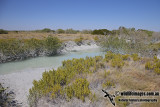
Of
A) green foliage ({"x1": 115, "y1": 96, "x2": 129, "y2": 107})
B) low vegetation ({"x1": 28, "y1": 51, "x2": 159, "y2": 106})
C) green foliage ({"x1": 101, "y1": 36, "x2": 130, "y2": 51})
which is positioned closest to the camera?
green foliage ({"x1": 115, "y1": 96, "x2": 129, "y2": 107})

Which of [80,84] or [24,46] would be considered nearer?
[80,84]

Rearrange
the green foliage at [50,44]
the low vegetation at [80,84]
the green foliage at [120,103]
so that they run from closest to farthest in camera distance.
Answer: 1. the green foliage at [120,103]
2. the low vegetation at [80,84]
3. the green foliage at [50,44]

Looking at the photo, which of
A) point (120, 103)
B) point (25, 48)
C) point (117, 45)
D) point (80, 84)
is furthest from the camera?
point (117, 45)

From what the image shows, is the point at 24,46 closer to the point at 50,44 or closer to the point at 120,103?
the point at 50,44

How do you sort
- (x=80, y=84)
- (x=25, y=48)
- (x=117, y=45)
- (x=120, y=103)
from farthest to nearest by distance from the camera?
(x=117, y=45)
(x=25, y=48)
(x=80, y=84)
(x=120, y=103)

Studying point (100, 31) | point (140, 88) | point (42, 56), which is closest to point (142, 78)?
point (140, 88)

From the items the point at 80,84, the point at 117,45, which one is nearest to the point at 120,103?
the point at 80,84

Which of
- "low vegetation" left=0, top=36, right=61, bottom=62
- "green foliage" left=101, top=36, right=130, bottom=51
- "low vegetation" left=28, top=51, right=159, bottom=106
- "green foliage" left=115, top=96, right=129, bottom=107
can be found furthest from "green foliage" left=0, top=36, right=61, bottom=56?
"green foliage" left=115, top=96, right=129, bottom=107

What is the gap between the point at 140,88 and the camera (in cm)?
367

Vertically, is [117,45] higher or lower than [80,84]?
higher

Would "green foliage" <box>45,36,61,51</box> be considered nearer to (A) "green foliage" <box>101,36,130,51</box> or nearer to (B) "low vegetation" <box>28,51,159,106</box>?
(A) "green foliage" <box>101,36,130,51</box>

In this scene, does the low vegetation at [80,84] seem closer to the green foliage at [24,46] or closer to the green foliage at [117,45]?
the green foliage at [117,45]

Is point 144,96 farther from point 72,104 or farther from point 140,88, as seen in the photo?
point 72,104

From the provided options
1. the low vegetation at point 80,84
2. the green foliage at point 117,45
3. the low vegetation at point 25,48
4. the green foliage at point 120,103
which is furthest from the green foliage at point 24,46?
the green foliage at point 120,103
